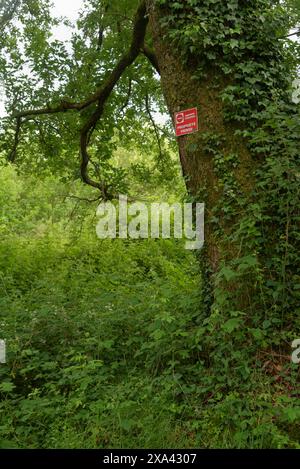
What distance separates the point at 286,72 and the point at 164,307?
2.79 metres

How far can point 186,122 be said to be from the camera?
15.4 feet

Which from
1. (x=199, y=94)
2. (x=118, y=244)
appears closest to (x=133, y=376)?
(x=199, y=94)

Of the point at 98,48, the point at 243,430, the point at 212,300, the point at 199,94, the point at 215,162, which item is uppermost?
the point at 98,48

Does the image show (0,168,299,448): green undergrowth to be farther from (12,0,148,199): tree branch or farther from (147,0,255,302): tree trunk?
(12,0,148,199): tree branch

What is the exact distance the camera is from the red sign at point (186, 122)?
4633mm

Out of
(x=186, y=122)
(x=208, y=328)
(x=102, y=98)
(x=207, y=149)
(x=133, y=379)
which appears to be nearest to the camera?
(x=208, y=328)

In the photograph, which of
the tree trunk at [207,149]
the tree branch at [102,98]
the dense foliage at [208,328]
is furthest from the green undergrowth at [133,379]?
the tree branch at [102,98]

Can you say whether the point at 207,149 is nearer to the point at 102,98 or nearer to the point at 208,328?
the point at 208,328

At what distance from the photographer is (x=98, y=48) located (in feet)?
32.2

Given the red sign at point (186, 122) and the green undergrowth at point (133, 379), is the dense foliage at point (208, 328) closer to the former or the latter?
the green undergrowth at point (133, 379)

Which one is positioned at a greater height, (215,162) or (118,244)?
(215,162)

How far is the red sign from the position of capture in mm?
4633

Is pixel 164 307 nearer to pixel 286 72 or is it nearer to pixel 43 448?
pixel 43 448

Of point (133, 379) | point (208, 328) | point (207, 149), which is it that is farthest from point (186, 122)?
point (133, 379)
